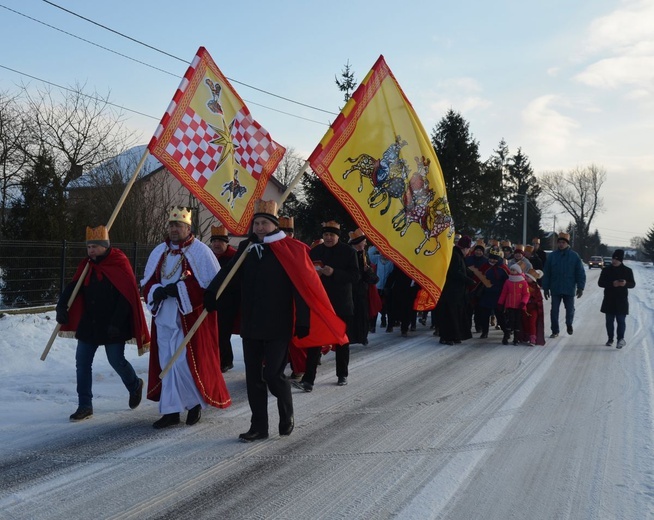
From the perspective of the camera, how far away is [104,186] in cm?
2188

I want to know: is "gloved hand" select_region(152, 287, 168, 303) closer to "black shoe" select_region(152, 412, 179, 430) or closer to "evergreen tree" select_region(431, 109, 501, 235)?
"black shoe" select_region(152, 412, 179, 430)

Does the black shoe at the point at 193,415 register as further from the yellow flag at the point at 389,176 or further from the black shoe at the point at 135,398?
the yellow flag at the point at 389,176

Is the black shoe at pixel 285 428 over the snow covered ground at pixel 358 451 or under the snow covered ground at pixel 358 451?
over

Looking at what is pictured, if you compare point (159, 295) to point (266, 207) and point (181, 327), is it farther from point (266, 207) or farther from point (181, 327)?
point (266, 207)

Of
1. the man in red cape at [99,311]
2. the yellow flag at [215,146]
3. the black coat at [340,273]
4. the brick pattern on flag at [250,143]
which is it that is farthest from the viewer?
the brick pattern on flag at [250,143]

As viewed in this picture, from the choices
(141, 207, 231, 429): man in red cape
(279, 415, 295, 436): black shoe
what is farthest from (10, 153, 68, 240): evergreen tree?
(279, 415, 295, 436): black shoe

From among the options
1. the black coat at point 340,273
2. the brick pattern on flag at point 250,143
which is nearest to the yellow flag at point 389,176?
the black coat at point 340,273

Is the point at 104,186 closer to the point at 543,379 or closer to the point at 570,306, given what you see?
the point at 570,306

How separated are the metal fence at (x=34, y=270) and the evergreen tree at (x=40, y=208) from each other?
1.36 metres

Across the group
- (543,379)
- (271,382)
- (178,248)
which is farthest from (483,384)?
(178,248)

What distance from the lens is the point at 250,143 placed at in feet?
29.7

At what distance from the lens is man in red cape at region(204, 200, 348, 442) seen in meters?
5.70

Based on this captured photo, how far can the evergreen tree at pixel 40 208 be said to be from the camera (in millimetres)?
15141

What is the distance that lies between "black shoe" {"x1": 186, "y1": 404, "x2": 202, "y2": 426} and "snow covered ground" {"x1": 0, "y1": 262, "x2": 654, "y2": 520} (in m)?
0.12
